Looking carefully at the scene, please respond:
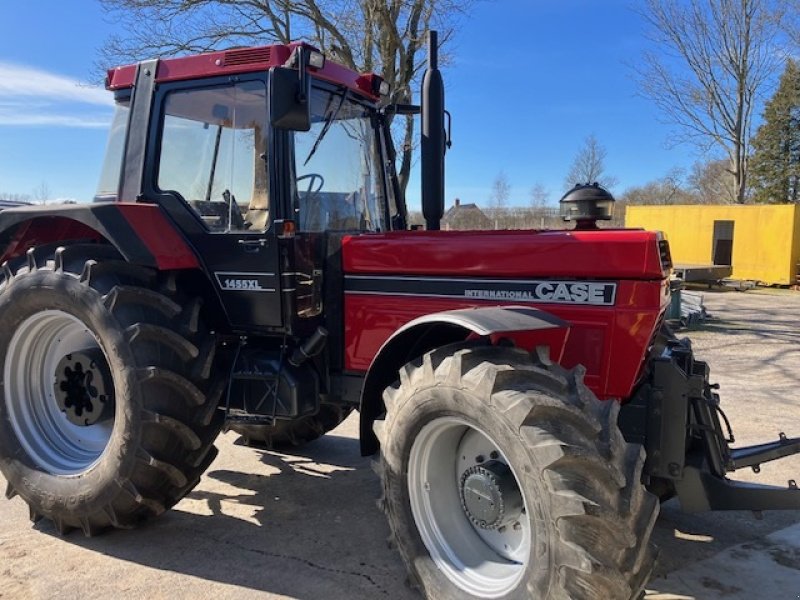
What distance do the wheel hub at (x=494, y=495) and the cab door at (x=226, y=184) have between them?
1487 mm

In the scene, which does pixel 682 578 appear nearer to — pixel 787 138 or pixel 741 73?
pixel 741 73

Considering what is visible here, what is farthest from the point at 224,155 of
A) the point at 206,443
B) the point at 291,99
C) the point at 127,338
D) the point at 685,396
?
the point at 685,396

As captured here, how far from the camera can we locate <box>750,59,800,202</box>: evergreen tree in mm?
32438

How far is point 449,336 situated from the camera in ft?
11.2

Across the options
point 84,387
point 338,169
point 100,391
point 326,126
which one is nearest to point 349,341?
point 338,169

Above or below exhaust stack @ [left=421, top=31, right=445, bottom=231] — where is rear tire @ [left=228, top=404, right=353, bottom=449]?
below

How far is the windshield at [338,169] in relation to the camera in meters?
3.88

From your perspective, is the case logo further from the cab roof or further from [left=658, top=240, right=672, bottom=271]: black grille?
the cab roof

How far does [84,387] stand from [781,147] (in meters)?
36.1

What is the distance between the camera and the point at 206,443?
12.5ft

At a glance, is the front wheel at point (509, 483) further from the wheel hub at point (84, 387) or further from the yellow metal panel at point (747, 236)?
the yellow metal panel at point (747, 236)

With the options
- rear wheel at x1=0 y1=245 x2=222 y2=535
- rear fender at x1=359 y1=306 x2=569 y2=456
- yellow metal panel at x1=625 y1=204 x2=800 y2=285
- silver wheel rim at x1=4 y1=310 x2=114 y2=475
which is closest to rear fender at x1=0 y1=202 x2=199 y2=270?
rear wheel at x1=0 y1=245 x2=222 y2=535

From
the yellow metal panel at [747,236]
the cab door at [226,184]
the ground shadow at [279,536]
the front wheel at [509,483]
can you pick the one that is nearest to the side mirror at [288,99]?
the cab door at [226,184]

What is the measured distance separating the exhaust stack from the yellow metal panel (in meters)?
18.3
